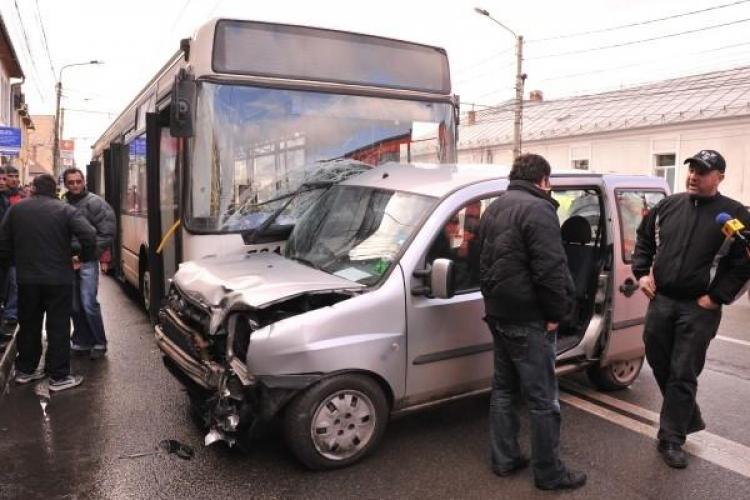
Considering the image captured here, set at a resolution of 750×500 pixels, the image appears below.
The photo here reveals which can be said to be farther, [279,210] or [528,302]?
[279,210]

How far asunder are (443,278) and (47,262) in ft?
10.9

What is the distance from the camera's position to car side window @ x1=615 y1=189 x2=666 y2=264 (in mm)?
4609

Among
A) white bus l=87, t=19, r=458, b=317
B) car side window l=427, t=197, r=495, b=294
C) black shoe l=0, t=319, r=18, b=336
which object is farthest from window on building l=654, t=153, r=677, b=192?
black shoe l=0, t=319, r=18, b=336

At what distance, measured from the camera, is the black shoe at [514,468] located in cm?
358

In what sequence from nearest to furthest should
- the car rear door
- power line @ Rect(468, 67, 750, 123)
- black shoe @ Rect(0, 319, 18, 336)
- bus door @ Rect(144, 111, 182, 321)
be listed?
1. the car rear door
2. bus door @ Rect(144, 111, 182, 321)
3. black shoe @ Rect(0, 319, 18, 336)
4. power line @ Rect(468, 67, 750, 123)

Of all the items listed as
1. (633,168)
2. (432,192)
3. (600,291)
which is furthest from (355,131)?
(633,168)

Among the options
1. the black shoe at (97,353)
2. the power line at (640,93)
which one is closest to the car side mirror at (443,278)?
the black shoe at (97,353)

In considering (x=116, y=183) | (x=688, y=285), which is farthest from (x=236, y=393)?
(x=116, y=183)

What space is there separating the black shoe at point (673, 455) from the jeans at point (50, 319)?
4450 mm

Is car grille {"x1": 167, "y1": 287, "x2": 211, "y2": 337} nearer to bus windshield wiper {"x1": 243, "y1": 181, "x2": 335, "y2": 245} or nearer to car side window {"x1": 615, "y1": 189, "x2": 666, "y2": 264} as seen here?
bus windshield wiper {"x1": 243, "y1": 181, "x2": 335, "y2": 245}

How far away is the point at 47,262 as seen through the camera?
195 inches

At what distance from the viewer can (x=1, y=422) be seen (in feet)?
14.2

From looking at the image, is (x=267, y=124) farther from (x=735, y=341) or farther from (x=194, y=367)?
(x=735, y=341)

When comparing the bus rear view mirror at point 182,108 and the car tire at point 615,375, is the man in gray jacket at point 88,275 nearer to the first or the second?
the bus rear view mirror at point 182,108
